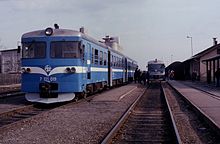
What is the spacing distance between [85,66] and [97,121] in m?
6.27

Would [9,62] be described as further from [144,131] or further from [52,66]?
[144,131]

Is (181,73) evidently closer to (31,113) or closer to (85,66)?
(85,66)

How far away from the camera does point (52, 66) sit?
16.8m

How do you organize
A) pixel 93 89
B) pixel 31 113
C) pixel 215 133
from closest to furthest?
1. pixel 215 133
2. pixel 31 113
3. pixel 93 89

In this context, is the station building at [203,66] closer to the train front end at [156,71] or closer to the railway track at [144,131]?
the train front end at [156,71]

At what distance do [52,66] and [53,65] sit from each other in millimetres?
62

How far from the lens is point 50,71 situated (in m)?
16.8

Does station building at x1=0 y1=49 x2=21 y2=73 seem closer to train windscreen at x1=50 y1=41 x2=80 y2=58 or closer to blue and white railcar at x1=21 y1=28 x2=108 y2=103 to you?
blue and white railcar at x1=21 y1=28 x2=108 y2=103

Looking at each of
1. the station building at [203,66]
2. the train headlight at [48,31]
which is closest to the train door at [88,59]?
the train headlight at [48,31]

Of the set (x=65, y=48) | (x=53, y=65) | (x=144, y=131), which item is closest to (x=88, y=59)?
(x=65, y=48)

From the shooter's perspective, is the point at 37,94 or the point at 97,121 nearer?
the point at 97,121

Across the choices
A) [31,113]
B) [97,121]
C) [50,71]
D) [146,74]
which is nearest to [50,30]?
[50,71]

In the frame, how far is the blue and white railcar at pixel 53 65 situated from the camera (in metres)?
16.8

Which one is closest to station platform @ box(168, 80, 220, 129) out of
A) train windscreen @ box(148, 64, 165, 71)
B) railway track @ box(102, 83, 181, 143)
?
railway track @ box(102, 83, 181, 143)
